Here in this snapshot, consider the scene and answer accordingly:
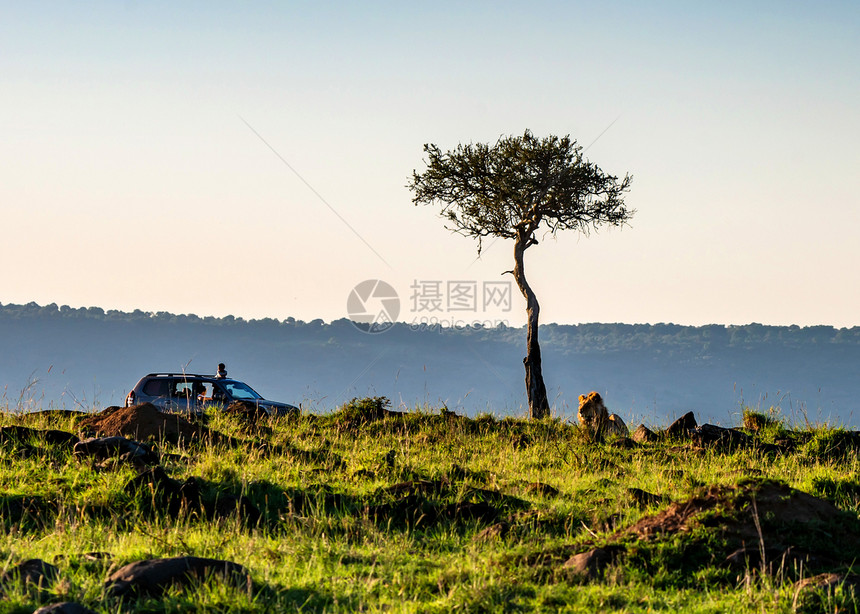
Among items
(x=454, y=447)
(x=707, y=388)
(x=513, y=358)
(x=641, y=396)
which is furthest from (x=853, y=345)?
(x=454, y=447)

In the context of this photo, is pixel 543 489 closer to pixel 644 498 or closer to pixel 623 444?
pixel 644 498

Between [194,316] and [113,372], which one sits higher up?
[194,316]

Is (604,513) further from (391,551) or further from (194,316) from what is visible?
(194,316)

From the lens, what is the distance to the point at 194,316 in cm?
19275

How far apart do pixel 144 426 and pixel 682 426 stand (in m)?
10.4

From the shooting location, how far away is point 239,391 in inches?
806

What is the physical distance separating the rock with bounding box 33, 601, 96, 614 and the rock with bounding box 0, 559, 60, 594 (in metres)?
0.58

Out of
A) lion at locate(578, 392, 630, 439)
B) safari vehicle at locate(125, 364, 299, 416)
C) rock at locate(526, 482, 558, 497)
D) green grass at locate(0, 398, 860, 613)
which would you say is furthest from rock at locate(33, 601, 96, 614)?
safari vehicle at locate(125, 364, 299, 416)

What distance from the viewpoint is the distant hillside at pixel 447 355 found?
162 meters

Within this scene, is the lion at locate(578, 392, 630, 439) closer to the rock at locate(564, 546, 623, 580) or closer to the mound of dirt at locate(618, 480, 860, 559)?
the mound of dirt at locate(618, 480, 860, 559)

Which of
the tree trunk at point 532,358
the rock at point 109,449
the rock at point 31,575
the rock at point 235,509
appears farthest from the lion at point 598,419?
the rock at point 31,575

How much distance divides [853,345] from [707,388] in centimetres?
3817

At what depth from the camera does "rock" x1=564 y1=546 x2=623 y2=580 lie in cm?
694

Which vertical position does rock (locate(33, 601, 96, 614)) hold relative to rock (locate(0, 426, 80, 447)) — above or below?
below
